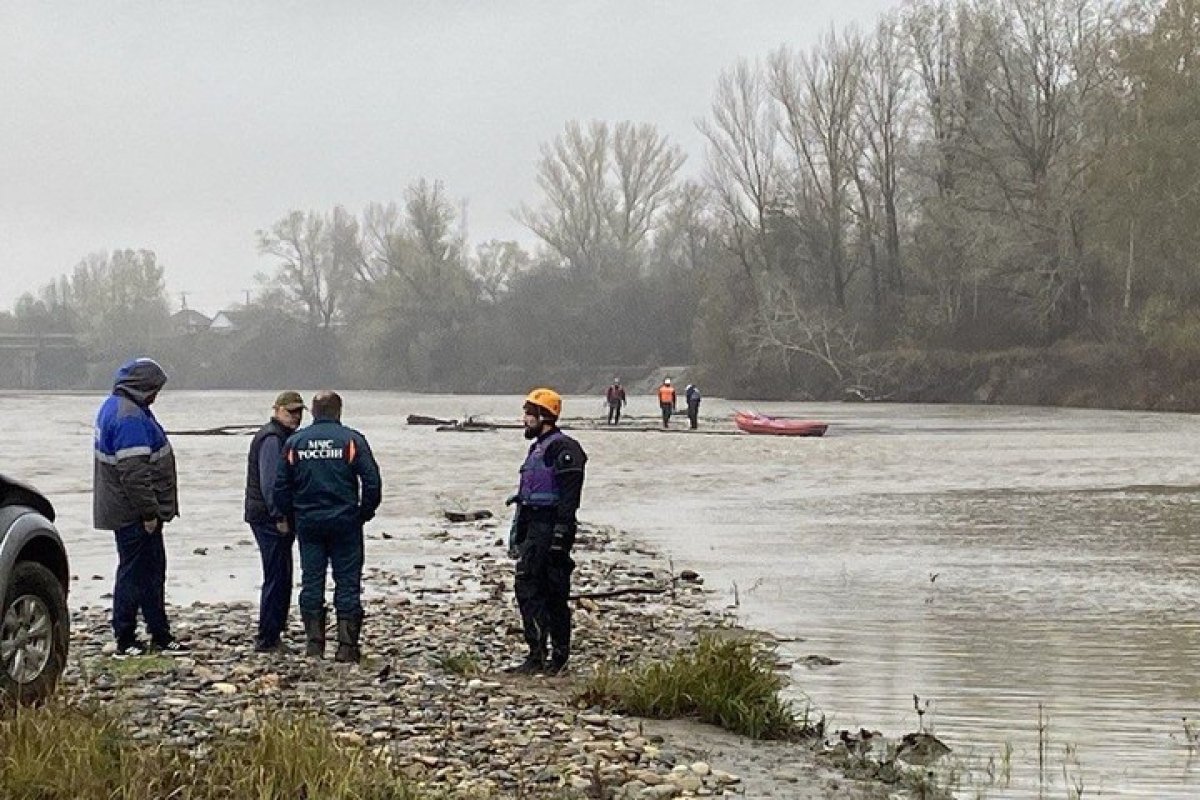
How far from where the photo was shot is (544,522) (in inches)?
388

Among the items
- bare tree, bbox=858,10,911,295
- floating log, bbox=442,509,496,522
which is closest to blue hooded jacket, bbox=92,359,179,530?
floating log, bbox=442,509,496,522

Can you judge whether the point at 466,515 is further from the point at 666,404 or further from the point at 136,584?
the point at 666,404

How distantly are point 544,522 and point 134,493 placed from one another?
2555 mm

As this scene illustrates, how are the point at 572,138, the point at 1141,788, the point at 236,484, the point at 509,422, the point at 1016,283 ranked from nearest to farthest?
the point at 1141,788 → the point at 236,484 → the point at 509,422 → the point at 1016,283 → the point at 572,138

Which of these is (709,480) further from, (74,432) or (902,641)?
(74,432)

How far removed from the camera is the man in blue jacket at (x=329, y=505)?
970 cm

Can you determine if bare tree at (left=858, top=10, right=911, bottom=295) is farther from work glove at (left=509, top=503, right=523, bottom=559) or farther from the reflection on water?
work glove at (left=509, top=503, right=523, bottom=559)

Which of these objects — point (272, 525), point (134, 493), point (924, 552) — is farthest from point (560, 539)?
point (924, 552)

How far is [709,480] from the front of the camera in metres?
31.5

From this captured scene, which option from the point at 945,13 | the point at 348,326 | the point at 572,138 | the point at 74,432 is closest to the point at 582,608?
the point at 74,432

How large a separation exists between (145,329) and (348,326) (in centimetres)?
2236

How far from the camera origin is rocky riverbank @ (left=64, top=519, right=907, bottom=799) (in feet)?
23.2

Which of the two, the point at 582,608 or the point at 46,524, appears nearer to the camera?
the point at 46,524

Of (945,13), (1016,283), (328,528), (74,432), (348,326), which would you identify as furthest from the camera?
(348,326)
